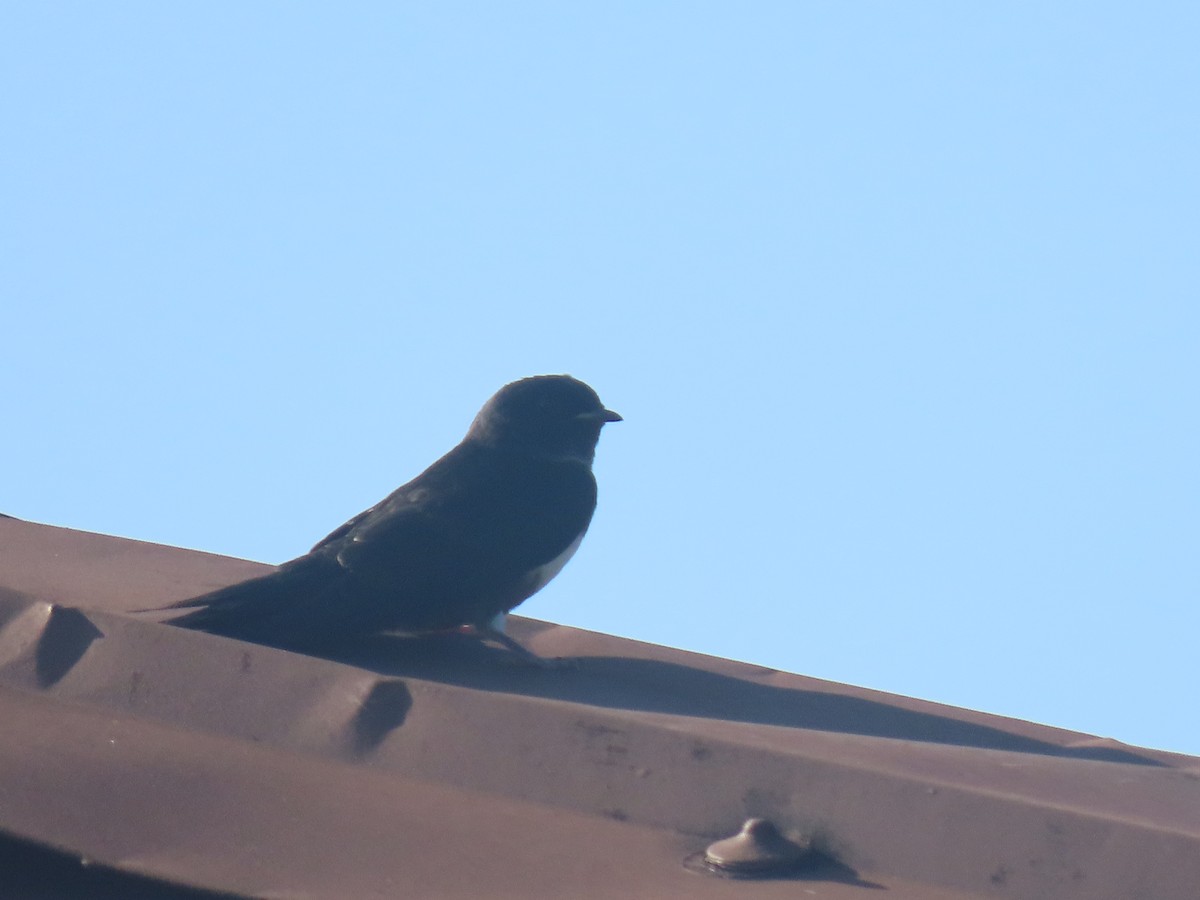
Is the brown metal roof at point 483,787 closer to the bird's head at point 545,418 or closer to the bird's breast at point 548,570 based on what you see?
the bird's breast at point 548,570

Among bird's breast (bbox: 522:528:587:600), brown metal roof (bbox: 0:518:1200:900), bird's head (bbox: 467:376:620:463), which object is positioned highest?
bird's head (bbox: 467:376:620:463)

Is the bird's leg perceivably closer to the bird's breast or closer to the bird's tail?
the bird's breast

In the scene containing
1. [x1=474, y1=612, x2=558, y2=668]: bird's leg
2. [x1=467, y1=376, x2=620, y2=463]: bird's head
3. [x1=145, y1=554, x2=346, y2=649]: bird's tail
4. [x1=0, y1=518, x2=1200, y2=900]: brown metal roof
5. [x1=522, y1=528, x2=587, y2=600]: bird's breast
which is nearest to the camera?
[x1=0, y1=518, x2=1200, y2=900]: brown metal roof

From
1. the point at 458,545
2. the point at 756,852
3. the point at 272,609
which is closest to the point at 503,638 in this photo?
the point at 458,545

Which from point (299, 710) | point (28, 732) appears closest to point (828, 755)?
point (299, 710)

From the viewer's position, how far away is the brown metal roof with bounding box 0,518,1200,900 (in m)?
2.33

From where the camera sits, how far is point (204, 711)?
309cm

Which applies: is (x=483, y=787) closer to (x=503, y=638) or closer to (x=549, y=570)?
(x=503, y=638)

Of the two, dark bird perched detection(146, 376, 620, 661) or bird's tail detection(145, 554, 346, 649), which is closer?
bird's tail detection(145, 554, 346, 649)

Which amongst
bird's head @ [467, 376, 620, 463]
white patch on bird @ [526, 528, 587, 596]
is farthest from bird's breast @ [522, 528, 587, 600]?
bird's head @ [467, 376, 620, 463]

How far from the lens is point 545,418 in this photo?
238 inches

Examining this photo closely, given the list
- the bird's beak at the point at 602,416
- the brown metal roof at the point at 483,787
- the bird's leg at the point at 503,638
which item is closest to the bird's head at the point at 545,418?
the bird's beak at the point at 602,416

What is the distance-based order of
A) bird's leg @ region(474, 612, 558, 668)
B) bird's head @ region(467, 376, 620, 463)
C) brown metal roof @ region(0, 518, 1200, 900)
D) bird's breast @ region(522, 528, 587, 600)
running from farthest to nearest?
bird's head @ region(467, 376, 620, 463) < bird's breast @ region(522, 528, 587, 600) < bird's leg @ region(474, 612, 558, 668) < brown metal roof @ region(0, 518, 1200, 900)

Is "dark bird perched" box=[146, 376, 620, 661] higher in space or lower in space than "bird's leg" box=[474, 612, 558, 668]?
higher
